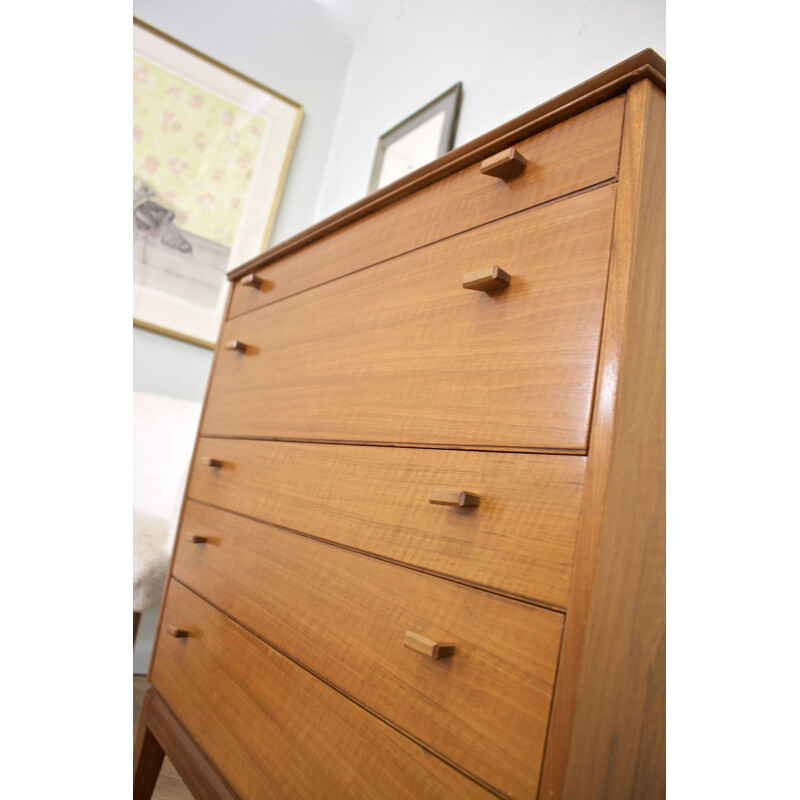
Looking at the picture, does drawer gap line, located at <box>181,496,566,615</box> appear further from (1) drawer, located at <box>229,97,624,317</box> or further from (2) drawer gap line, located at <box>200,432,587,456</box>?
(1) drawer, located at <box>229,97,624,317</box>

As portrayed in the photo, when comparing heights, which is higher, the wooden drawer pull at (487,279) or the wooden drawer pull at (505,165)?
the wooden drawer pull at (505,165)

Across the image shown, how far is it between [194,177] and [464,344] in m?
2.05

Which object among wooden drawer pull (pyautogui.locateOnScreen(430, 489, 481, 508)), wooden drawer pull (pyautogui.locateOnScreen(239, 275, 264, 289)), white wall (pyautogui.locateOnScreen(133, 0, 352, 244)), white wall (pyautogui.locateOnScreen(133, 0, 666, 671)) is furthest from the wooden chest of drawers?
white wall (pyautogui.locateOnScreen(133, 0, 352, 244))

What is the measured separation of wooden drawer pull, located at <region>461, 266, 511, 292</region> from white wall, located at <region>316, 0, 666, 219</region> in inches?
31.5

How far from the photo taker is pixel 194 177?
2461mm

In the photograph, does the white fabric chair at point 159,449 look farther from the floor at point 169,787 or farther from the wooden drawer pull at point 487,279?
the wooden drawer pull at point 487,279

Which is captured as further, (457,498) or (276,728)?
(276,728)

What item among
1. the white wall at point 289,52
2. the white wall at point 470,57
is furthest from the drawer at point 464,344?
the white wall at point 289,52

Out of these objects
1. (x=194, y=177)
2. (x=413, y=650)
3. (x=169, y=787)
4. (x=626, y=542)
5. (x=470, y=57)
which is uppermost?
(x=470, y=57)

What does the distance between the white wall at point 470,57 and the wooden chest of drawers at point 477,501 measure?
2.37 ft

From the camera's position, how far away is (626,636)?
24.4 inches

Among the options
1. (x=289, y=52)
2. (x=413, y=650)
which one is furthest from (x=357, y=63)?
(x=413, y=650)

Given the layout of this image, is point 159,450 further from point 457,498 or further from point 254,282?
point 457,498

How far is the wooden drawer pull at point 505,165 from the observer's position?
0.75 metres
